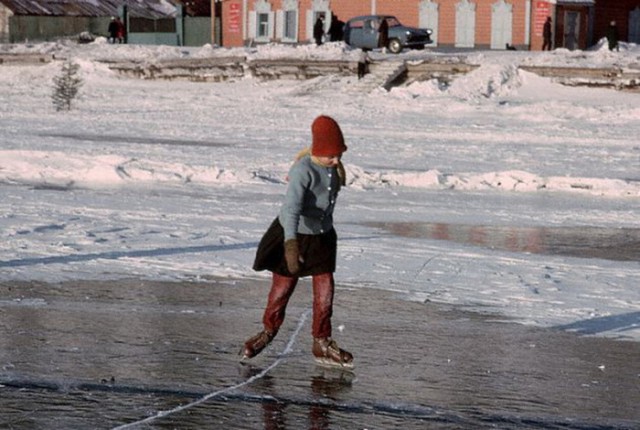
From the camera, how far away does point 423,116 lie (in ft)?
126

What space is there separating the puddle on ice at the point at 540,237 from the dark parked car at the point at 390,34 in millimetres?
39342

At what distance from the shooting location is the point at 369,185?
67.7 ft

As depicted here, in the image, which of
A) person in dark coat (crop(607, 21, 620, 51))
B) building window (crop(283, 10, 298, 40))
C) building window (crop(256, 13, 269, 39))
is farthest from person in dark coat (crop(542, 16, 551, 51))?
building window (crop(256, 13, 269, 39))

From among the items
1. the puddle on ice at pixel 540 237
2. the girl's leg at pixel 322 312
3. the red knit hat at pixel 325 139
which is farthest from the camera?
the puddle on ice at pixel 540 237

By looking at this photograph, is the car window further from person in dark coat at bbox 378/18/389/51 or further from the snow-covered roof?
the snow-covered roof

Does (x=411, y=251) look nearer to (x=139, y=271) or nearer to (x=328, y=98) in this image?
(x=139, y=271)

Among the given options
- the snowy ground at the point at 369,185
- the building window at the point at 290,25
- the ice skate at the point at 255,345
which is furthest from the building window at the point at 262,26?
the ice skate at the point at 255,345

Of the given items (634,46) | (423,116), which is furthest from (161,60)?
(634,46)

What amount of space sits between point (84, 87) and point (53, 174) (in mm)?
28278

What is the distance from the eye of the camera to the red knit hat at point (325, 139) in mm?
8531

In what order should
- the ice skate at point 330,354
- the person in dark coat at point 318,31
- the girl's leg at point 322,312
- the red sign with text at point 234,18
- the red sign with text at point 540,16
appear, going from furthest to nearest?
the red sign with text at point 234,18
the red sign with text at point 540,16
the person in dark coat at point 318,31
the girl's leg at point 322,312
the ice skate at point 330,354

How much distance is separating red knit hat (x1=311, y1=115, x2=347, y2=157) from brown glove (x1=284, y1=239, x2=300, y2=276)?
540 millimetres

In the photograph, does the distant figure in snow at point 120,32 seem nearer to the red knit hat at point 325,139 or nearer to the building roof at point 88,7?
the building roof at point 88,7

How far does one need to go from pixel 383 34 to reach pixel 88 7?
25543 millimetres
